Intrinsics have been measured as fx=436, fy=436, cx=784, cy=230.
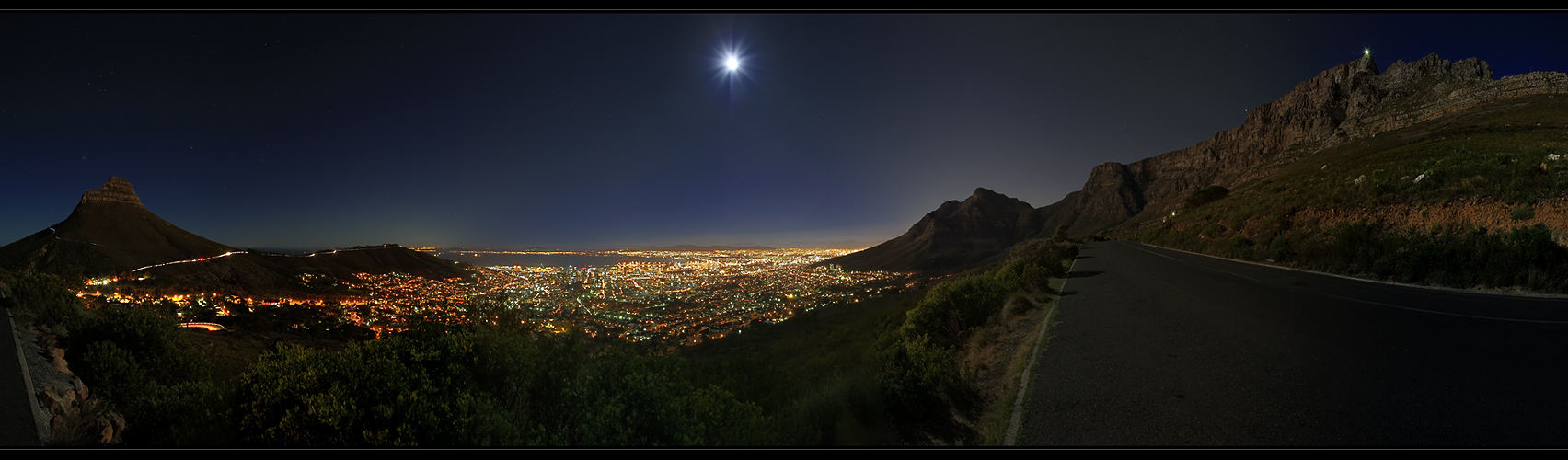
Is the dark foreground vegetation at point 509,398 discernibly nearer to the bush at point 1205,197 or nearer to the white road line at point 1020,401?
the white road line at point 1020,401

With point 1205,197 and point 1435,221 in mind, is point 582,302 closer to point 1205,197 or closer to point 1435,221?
point 1435,221

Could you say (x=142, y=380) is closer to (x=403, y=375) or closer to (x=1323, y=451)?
(x=403, y=375)

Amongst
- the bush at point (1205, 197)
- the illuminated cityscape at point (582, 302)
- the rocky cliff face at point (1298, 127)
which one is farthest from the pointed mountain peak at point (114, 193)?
the rocky cliff face at point (1298, 127)

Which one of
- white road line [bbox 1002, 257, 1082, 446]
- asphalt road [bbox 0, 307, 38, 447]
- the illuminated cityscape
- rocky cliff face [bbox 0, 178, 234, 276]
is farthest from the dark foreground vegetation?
rocky cliff face [bbox 0, 178, 234, 276]

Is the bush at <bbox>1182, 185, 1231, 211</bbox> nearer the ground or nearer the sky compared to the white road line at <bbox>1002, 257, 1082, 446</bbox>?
nearer the sky

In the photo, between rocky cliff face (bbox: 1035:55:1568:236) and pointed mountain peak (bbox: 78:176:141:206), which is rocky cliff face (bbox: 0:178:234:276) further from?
rocky cliff face (bbox: 1035:55:1568:236)

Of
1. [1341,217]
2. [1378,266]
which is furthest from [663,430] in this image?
[1341,217]
